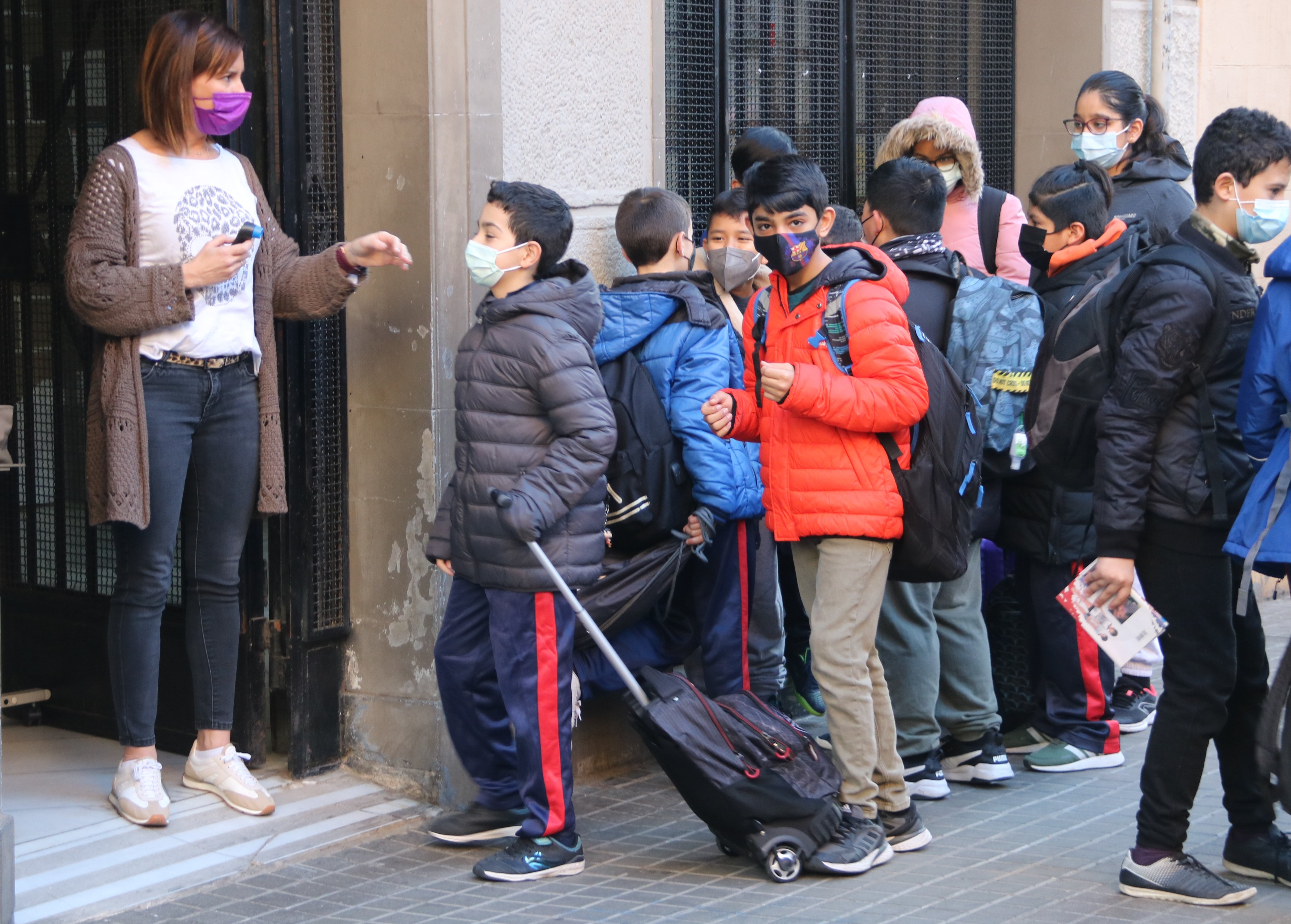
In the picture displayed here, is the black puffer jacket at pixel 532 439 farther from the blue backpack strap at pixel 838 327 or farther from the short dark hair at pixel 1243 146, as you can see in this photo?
the short dark hair at pixel 1243 146

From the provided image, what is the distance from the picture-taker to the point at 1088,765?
5.43 m

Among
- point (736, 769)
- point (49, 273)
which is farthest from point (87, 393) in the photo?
point (736, 769)

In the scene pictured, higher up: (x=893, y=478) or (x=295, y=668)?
(x=893, y=478)

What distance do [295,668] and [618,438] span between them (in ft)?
4.04

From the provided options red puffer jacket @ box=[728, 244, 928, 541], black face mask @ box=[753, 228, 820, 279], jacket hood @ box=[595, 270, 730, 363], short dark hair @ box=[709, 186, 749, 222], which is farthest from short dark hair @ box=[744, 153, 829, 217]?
short dark hair @ box=[709, 186, 749, 222]

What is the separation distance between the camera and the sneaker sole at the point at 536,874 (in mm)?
4340

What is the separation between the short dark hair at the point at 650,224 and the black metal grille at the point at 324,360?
884 mm

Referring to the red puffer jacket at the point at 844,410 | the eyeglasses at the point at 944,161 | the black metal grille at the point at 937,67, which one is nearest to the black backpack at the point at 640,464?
the red puffer jacket at the point at 844,410

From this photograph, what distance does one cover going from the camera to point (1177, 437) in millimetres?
4031

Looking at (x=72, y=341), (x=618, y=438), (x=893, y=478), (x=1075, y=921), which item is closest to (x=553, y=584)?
(x=618, y=438)

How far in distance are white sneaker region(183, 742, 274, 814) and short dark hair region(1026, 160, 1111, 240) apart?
3.00 metres

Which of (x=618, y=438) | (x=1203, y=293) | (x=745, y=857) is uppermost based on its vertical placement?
(x=1203, y=293)

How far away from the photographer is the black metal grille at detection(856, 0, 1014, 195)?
23.5 feet

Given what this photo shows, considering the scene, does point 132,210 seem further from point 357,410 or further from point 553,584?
point 553,584
